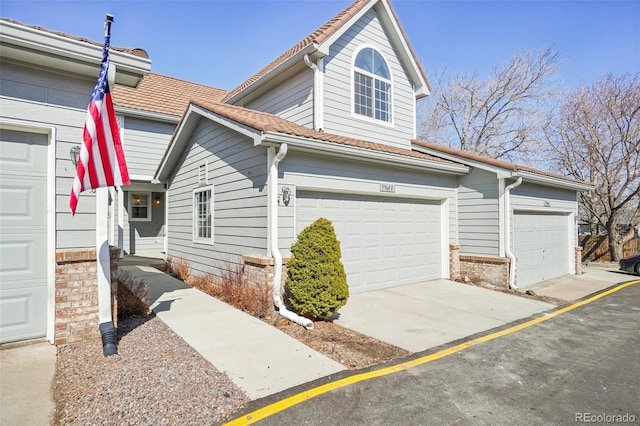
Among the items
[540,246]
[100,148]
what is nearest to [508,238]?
[540,246]

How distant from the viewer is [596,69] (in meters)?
19.1

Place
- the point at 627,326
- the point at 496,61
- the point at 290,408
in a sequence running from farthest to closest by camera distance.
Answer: the point at 496,61, the point at 627,326, the point at 290,408

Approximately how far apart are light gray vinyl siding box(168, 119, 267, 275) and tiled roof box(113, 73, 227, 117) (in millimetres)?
3667

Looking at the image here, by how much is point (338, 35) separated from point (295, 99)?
2052mm

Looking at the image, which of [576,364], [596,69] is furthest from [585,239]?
[576,364]

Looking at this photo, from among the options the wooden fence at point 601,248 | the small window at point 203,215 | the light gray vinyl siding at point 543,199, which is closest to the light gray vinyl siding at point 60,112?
the small window at point 203,215

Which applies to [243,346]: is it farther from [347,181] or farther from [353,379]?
[347,181]

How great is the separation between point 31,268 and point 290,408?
3785mm

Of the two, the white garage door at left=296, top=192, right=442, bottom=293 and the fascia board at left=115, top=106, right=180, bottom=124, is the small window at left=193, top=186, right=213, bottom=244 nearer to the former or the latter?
the white garage door at left=296, top=192, right=442, bottom=293

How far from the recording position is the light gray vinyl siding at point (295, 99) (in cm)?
977

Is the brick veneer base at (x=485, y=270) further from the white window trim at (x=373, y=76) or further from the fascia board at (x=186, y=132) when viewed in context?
the fascia board at (x=186, y=132)

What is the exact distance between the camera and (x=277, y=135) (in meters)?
6.54

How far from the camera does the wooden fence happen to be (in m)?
19.7

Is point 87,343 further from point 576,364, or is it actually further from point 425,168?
point 425,168
